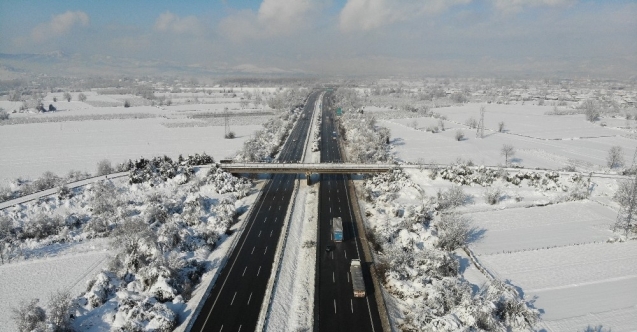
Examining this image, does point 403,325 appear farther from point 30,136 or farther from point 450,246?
point 30,136

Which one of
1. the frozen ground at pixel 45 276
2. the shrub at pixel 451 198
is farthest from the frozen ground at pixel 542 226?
the frozen ground at pixel 45 276

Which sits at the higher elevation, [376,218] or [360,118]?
[360,118]

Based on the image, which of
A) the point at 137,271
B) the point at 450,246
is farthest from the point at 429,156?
the point at 137,271

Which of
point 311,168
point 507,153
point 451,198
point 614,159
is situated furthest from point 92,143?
point 614,159

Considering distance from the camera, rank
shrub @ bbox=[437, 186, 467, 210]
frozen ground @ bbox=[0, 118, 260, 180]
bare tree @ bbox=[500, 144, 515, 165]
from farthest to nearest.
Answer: frozen ground @ bbox=[0, 118, 260, 180], bare tree @ bbox=[500, 144, 515, 165], shrub @ bbox=[437, 186, 467, 210]

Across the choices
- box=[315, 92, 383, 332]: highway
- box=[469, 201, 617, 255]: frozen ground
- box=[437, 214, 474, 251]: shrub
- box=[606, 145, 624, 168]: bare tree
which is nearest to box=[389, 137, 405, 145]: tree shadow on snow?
box=[315, 92, 383, 332]: highway

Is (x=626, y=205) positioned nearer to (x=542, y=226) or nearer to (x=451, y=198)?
(x=542, y=226)

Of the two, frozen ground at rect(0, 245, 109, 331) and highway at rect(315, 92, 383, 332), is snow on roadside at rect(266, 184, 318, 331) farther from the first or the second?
frozen ground at rect(0, 245, 109, 331)
